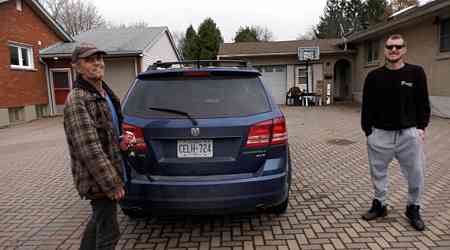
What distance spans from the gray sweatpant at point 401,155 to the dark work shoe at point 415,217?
0.05 metres

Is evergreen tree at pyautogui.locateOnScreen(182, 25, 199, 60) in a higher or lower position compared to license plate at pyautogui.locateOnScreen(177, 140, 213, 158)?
higher

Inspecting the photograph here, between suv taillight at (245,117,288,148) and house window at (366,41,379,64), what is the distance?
1586 centimetres

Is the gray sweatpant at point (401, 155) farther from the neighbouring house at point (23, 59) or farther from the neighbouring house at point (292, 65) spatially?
the neighbouring house at point (292, 65)

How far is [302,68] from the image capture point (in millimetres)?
19859

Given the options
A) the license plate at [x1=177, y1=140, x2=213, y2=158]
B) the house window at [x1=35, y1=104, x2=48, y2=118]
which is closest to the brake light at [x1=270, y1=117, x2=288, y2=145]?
the license plate at [x1=177, y1=140, x2=213, y2=158]

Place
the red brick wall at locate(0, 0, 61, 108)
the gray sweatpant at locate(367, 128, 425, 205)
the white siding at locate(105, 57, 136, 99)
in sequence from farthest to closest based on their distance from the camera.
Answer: the white siding at locate(105, 57, 136, 99) → the red brick wall at locate(0, 0, 61, 108) → the gray sweatpant at locate(367, 128, 425, 205)

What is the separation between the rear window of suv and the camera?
120 inches

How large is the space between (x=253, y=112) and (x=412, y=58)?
44.3ft

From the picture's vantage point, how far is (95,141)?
2.22 metres

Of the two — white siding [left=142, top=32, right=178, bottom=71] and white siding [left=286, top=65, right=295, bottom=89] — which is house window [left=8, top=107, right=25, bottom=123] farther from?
white siding [left=286, top=65, right=295, bottom=89]

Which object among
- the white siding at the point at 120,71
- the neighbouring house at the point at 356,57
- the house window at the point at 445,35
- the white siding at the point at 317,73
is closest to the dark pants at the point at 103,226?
the neighbouring house at the point at 356,57

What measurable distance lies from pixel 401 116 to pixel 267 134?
56.0 inches

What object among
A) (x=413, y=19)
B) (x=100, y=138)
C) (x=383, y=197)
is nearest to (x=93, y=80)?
(x=100, y=138)

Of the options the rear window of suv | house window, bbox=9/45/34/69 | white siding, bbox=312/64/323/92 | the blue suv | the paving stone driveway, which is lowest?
the paving stone driveway
